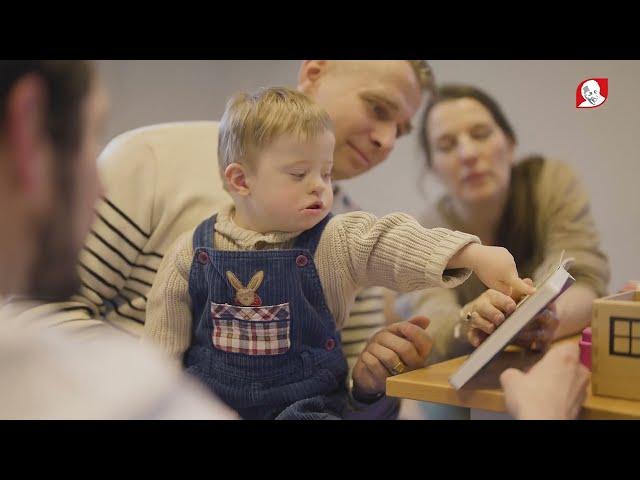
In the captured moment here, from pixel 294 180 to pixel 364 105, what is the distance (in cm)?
26

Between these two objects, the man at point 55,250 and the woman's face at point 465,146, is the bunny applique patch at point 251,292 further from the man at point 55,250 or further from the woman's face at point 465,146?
the woman's face at point 465,146

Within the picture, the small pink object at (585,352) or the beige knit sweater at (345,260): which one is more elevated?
the beige knit sweater at (345,260)

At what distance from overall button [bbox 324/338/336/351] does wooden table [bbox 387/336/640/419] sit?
121 millimetres

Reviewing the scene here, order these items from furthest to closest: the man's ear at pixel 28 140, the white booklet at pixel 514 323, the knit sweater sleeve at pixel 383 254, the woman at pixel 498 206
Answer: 1. the woman at pixel 498 206
2. the knit sweater sleeve at pixel 383 254
3. the white booklet at pixel 514 323
4. the man's ear at pixel 28 140

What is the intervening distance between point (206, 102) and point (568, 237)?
746 mm

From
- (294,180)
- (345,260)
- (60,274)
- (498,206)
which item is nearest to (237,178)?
(294,180)

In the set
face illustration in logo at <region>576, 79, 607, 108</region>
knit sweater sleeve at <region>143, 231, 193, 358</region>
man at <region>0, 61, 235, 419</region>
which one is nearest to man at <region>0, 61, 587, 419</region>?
man at <region>0, 61, 235, 419</region>


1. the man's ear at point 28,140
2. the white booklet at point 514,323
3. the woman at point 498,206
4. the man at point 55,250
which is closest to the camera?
the man at point 55,250

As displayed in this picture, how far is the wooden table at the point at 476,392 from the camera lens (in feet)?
3.17

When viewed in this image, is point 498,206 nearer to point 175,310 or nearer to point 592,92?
point 592,92

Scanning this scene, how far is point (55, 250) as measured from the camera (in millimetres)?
720

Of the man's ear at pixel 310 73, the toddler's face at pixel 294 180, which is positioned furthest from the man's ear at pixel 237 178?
the man's ear at pixel 310 73

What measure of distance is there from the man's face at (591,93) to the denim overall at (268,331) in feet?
1.67
